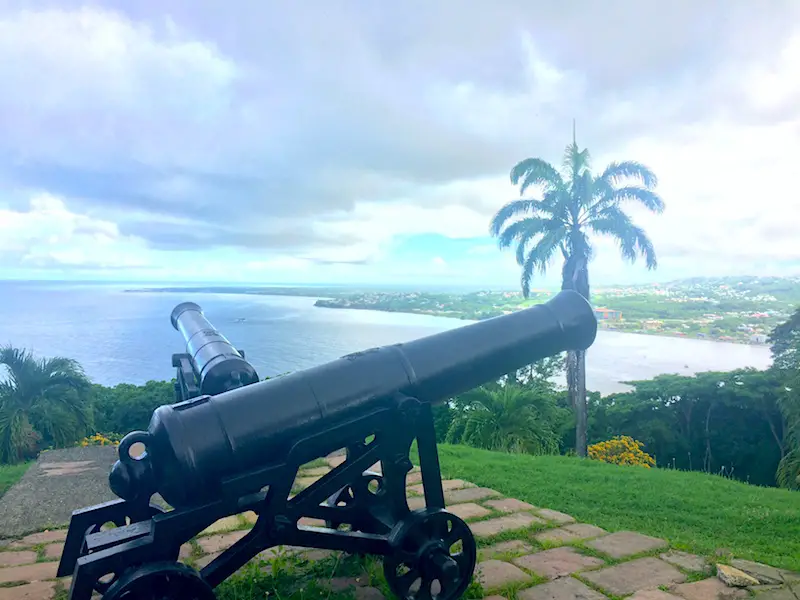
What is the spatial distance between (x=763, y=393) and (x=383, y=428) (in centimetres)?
1897

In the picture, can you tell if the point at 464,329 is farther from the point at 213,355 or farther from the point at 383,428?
the point at 213,355

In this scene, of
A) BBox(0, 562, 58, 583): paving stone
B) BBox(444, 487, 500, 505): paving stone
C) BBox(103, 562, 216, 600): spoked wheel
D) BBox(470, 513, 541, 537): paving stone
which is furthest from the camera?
BBox(444, 487, 500, 505): paving stone

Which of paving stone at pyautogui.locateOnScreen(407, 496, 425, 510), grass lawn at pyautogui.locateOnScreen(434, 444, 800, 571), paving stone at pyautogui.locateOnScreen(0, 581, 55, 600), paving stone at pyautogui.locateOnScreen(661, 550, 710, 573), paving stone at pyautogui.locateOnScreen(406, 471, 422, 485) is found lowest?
grass lawn at pyautogui.locateOnScreen(434, 444, 800, 571)

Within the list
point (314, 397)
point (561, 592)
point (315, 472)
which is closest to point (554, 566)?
point (561, 592)

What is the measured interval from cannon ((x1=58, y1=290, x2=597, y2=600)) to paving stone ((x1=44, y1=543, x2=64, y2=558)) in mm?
915

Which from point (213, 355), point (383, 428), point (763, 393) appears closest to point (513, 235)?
point (763, 393)

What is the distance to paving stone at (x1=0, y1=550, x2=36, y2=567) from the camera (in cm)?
353

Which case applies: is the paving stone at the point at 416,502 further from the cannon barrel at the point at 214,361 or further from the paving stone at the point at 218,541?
the cannon barrel at the point at 214,361

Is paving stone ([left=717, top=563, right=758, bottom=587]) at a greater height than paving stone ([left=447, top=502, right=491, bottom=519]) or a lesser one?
greater

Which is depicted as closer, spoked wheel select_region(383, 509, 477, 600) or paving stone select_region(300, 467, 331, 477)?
spoked wheel select_region(383, 509, 477, 600)

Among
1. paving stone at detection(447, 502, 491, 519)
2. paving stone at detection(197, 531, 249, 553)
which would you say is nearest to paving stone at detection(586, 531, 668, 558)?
paving stone at detection(447, 502, 491, 519)

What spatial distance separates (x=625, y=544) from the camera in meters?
3.79

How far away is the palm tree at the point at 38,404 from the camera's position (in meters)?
8.84

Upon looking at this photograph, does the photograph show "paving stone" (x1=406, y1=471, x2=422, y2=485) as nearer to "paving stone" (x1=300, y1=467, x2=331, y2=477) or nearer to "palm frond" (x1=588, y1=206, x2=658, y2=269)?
"paving stone" (x1=300, y1=467, x2=331, y2=477)
